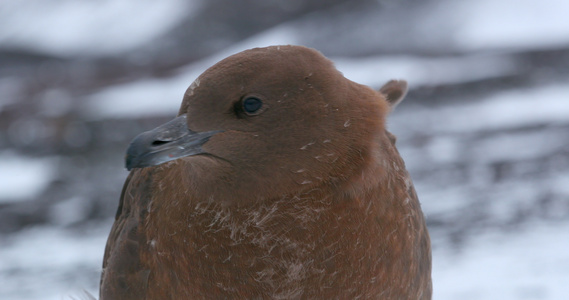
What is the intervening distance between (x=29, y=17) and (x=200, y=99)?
5.58m

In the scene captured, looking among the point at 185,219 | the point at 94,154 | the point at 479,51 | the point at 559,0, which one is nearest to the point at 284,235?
the point at 185,219

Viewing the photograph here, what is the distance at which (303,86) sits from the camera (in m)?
1.97

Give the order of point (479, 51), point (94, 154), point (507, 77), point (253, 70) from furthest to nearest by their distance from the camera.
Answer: point (479, 51) < point (507, 77) < point (94, 154) < point (253, 70)

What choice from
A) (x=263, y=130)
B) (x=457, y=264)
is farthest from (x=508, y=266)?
(x=263, y=130)

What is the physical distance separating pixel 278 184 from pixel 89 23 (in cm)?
554

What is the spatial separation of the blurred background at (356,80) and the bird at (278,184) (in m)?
2.23

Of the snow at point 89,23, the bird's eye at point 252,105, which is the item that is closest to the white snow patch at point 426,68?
the snow at point 89,23

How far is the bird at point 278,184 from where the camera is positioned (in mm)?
1934

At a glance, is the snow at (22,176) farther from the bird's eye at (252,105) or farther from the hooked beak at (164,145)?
the bird's eye at (252,105)

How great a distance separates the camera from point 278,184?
199 centimetres

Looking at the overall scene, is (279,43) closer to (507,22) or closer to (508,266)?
(507,22)

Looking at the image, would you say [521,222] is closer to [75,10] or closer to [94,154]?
[94,154]

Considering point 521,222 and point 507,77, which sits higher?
point 507,77

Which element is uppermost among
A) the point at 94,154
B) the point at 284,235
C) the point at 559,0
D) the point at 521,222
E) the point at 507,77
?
the point at 559,0
